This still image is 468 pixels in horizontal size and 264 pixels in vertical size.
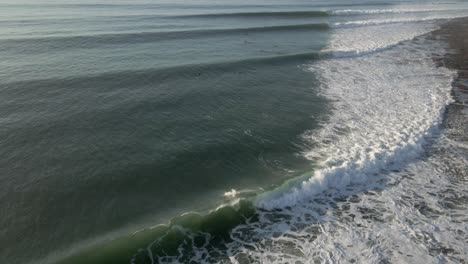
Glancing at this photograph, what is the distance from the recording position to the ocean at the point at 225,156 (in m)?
7.61

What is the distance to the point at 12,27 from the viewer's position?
2594 cm

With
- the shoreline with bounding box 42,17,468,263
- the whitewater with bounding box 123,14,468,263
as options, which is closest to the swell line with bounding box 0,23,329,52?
the shoreline with bounding box 42,17,468,263

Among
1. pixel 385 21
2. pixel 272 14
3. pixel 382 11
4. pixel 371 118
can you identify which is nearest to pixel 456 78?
pixel 371 118

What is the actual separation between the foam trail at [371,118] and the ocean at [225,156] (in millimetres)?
70

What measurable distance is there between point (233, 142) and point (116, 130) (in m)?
4.22

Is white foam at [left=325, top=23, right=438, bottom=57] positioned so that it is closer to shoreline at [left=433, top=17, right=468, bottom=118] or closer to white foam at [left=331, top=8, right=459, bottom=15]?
shoreline at [left=433, top=17, right=468, bottom=118]

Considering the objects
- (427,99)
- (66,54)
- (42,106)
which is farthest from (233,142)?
(66,54)

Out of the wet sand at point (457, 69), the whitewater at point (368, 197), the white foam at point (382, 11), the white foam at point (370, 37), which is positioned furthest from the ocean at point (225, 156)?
the white foam at point (382, 11)

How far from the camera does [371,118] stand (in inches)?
535

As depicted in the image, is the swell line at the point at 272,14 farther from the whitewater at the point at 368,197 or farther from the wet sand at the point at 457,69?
the whitewater at the point at 368,197

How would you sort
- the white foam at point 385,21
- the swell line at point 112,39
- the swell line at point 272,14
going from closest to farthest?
the swell line at point 112,39
the white foam at point 385,21
the swell line at point 272,14

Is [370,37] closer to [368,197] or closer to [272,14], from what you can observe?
[272,14]

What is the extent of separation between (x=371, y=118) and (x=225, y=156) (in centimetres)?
660

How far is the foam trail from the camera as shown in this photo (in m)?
9.80
